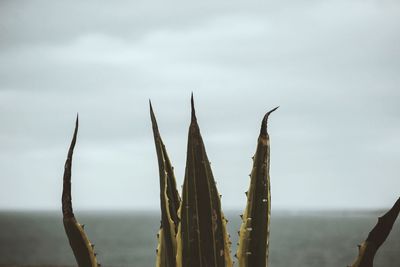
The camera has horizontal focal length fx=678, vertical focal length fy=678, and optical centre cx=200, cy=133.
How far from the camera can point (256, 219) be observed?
3.09 feet

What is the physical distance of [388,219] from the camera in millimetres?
900

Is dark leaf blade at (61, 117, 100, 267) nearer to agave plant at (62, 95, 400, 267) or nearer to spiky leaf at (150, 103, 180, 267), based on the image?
agave plant at (62, 95, 400, 267)

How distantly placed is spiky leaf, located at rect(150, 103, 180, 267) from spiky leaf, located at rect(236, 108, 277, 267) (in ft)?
0.33

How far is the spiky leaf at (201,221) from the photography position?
888mm

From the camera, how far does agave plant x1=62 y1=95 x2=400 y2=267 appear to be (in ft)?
2.90

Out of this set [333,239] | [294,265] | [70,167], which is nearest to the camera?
[70,167]

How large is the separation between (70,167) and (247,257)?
0.90 feet

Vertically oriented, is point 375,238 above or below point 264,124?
below

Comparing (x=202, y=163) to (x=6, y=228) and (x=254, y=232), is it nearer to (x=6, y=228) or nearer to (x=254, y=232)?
(x=254, y=232)

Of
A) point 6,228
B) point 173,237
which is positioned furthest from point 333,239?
point 173,237

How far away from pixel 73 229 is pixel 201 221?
0.17 m

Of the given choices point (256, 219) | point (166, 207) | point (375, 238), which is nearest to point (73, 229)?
point (166, 207)

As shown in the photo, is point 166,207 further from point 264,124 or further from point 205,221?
point 264,124

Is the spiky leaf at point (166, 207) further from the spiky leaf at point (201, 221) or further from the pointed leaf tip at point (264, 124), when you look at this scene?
the pointed leaf tip at point (264, 124)
